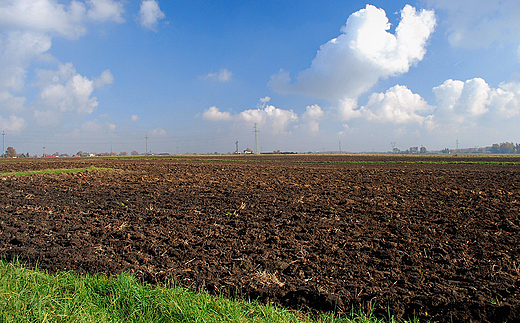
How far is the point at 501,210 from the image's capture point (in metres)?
9.27

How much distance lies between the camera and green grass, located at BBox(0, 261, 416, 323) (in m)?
3.35

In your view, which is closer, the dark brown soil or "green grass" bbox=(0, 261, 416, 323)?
"green grass" bbox=(0, 261, 416, 323)

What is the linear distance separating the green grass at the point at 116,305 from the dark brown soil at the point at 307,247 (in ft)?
1.92

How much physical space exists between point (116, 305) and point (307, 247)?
394cm

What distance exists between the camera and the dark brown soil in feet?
14.2

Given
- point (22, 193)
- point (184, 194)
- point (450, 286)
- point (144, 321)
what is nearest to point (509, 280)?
point (450, 286)

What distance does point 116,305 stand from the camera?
3.72 meters

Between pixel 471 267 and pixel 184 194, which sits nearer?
pixel 471 267

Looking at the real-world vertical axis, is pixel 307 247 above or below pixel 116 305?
below

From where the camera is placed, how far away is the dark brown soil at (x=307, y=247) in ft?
14.2

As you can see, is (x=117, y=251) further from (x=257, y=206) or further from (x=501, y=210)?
(x=501, y=210)

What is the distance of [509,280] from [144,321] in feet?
18.9

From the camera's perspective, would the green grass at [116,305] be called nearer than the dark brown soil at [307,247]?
Yes

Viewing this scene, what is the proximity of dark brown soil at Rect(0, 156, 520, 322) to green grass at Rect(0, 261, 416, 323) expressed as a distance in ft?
1.92
